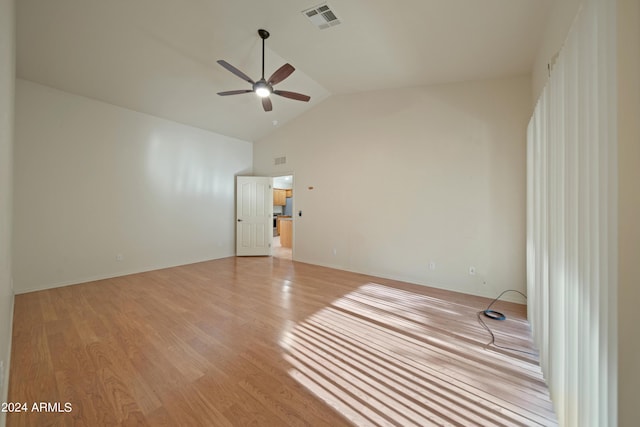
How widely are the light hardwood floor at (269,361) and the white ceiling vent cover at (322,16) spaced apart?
3.42 meters

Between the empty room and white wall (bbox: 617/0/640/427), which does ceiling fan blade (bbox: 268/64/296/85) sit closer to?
the empty room

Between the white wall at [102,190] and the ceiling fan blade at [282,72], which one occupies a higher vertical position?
the ceiling fan blade at [282,72]

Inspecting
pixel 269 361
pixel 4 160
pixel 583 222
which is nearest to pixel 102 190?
pixel 4 160

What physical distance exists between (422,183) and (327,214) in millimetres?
1994

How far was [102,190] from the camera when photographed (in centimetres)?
398

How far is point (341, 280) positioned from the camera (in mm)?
4086

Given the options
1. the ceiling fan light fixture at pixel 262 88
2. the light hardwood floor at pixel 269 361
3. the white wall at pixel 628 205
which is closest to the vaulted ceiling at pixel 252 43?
the ceiling fan light fixture at pixel 262 88

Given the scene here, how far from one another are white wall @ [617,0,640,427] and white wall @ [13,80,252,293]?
18.8 ft

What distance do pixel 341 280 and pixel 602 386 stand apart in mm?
3335

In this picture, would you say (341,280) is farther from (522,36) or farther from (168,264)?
(522,36)

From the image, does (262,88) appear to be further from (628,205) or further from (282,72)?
(628,205)

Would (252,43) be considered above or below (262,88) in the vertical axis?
above

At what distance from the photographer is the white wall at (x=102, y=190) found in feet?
11.0

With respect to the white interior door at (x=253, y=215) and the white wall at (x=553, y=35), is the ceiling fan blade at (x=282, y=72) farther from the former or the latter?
the white interior door at (x=253, y=215)
